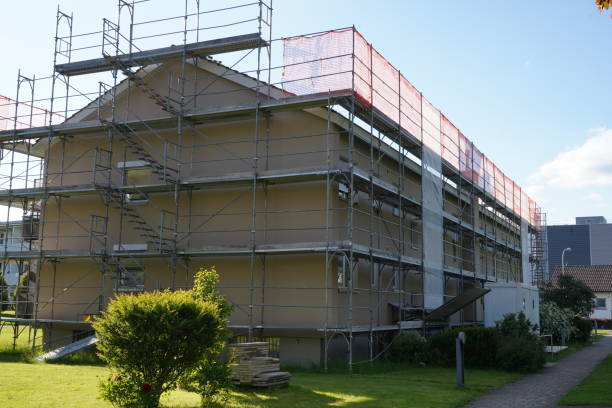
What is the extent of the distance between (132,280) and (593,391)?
49.7 feet

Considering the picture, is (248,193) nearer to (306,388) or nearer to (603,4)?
(306,388)

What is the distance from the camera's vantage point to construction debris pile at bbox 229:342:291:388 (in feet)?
47.1

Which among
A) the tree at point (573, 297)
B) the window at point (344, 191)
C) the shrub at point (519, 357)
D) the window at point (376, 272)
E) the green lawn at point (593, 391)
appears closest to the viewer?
the green lawn at point (593, 391)

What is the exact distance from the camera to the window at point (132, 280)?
907 inches

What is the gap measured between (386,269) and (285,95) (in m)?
7.58

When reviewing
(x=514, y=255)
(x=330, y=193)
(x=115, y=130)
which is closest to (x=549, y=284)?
(x=514, y=255)

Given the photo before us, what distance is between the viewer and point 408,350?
69.0 feet

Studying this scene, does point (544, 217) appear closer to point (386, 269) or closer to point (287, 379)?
point (386, 269)

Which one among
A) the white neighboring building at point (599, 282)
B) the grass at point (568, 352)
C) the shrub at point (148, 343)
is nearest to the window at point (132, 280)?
the shrub at point (148, 343)

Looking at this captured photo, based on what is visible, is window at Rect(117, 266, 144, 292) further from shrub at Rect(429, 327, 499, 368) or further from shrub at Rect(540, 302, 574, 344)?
shrub at Rect(540, 302, 574, 344)

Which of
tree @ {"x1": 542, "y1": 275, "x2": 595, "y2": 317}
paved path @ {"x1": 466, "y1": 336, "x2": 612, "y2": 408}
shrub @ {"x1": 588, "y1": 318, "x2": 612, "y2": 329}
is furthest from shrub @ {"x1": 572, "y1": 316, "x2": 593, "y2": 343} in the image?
shrub @ {"x1": 588, "y1": 318, "x2": 612, "y2": 329}

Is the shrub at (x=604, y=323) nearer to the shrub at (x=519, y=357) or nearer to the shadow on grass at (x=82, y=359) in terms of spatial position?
the shrub at (x=519, y=357)

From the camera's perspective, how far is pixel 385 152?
914 inches

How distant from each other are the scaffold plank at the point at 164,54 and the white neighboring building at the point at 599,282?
48146 millimetres
